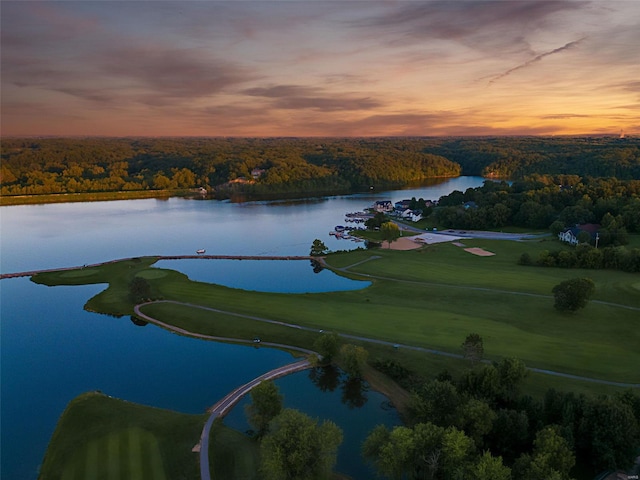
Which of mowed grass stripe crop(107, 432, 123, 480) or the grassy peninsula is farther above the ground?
the grassy peninsula

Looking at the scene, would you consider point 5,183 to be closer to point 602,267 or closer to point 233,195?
point 233,195

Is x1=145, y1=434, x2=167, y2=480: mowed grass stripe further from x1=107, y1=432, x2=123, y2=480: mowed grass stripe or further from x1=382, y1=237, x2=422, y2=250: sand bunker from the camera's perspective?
x1=382, y1=237, x2=422, y2=250: sand bunker

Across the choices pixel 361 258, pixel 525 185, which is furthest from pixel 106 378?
pixel 525 185

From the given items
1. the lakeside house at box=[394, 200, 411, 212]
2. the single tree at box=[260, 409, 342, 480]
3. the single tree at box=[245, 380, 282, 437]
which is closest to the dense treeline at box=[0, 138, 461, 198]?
the lakeside house at box=[394, 200, 411, 212]

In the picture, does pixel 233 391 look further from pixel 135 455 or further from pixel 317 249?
pixel 317 249

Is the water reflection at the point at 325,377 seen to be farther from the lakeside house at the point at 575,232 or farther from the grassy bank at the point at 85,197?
the grassy bank at the point at 85,197

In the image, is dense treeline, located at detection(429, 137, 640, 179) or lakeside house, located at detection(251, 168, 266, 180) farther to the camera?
lakeside house, located at detection(251, 168, 266, 180)

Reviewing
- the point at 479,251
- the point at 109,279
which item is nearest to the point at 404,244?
the point at 479,251
